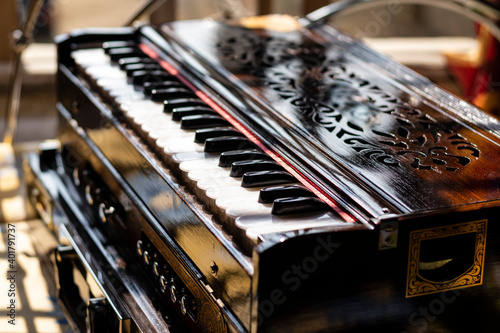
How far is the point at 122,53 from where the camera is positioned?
258 cm

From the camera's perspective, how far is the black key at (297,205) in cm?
150

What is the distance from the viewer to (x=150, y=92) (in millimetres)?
2252

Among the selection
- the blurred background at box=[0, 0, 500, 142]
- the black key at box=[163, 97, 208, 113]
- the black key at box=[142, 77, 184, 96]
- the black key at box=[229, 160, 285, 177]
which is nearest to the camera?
the black key at box=[229, 160, 285, 177]

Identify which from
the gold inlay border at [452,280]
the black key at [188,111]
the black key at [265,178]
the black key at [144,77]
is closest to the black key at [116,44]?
the black key at [144,77]

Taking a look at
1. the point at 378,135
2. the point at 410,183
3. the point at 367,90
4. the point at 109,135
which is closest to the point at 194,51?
the point at 109,135

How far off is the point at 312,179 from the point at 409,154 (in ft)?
0.92

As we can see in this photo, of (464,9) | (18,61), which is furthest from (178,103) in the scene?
(18,61)

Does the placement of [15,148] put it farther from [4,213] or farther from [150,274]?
[150,274]

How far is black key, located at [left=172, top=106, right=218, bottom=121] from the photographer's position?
2057mm

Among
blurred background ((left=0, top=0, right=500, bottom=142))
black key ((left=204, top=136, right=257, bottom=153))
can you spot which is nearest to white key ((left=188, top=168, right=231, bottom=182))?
black key ((left=204, top=136, right=257, bottom=153))

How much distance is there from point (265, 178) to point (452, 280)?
48 centimetres

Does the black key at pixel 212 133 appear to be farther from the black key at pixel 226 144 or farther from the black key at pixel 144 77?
the black key at pixel 144 77

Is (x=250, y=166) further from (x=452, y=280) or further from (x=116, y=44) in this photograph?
(x=116, y=44)

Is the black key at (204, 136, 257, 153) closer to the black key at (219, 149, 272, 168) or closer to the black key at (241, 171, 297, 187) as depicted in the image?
the black key at (219, 149, 272, 168)
